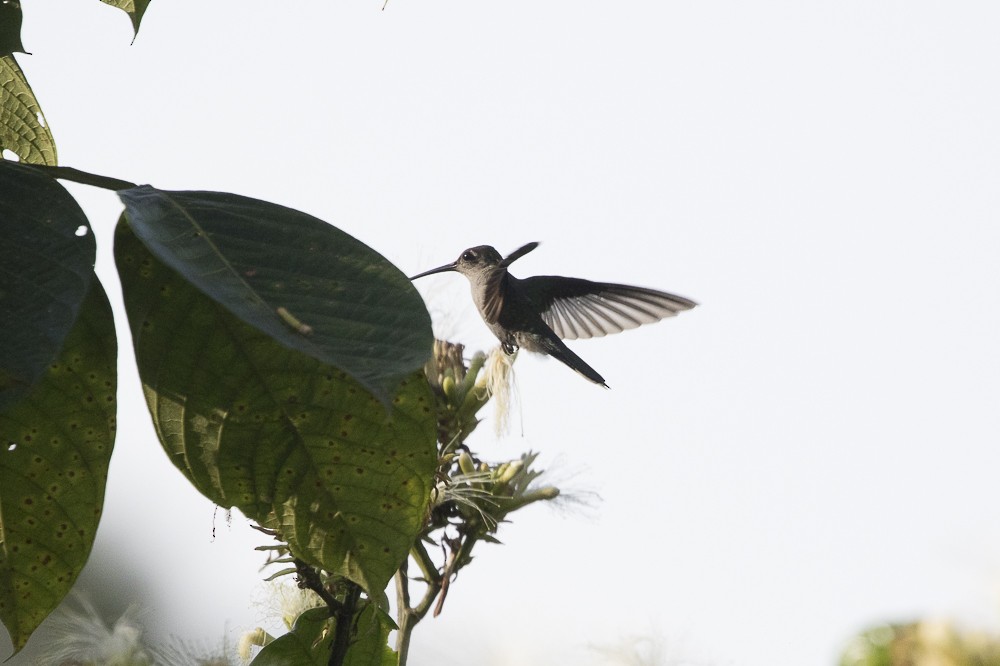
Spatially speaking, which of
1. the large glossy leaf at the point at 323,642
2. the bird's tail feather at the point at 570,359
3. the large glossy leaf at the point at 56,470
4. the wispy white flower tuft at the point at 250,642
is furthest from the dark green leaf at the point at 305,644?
the bird's tail feather at the point at 570,359

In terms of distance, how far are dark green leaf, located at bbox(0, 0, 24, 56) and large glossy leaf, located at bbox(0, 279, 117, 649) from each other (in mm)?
198

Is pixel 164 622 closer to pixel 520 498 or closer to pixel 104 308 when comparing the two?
pixel 520 498

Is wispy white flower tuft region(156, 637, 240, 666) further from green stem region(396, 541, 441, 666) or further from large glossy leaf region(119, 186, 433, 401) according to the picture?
large glossy leaf region(119, 186, 433, 401)

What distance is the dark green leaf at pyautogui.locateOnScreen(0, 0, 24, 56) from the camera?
74cm

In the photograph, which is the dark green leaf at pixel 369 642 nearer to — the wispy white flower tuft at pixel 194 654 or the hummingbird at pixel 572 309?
the wispy white flower tuft at pixel 194 654

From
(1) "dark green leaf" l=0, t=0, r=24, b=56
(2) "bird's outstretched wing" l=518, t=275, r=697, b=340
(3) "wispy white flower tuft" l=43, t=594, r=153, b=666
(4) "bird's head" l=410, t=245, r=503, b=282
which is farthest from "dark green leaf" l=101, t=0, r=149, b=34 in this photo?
(2) "bird's outstretched wing" l=518, t=275, r=697, b=340

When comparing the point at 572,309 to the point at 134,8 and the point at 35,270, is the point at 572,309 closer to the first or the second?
the point at 134,8

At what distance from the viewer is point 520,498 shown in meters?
1.43

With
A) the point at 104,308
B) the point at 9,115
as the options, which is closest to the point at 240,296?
the point at 104,308

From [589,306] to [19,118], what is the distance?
197 centimetres

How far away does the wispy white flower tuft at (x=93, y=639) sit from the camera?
4.24ft

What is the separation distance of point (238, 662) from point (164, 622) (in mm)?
142

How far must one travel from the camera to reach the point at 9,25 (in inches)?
29.1

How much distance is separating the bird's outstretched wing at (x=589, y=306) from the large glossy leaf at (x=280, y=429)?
6.87 feet
